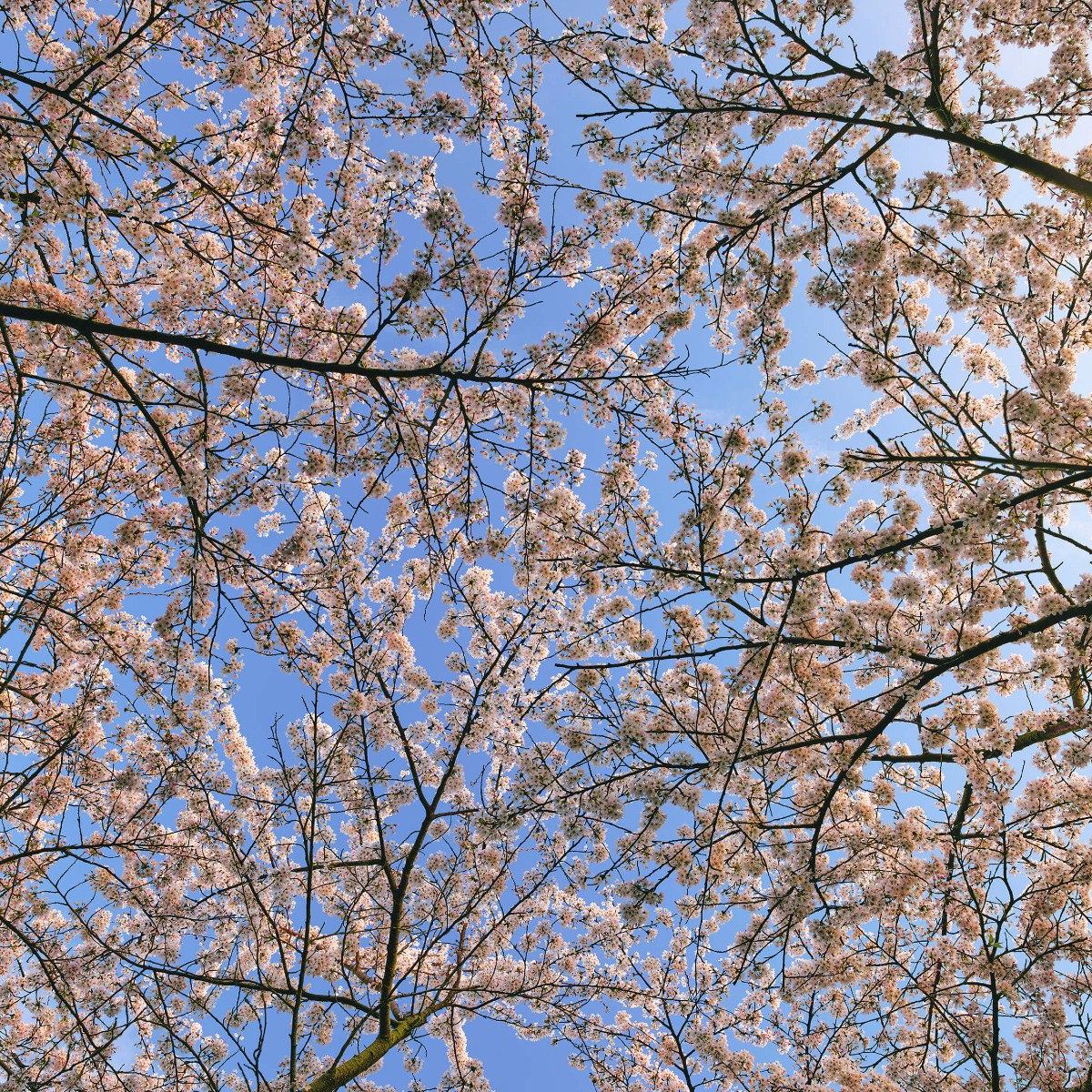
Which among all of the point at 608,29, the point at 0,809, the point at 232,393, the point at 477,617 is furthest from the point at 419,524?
the point at 608,29

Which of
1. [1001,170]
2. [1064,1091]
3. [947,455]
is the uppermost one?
[1001,170]

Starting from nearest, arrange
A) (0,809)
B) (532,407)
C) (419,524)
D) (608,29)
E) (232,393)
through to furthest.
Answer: (0,809)
(532,407)
(608,29)
(232,393)
(419,524)

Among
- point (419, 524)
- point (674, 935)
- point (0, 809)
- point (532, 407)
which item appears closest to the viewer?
point (0, 809)

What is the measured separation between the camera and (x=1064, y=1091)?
5.99 m

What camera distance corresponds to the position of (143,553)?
7387 mm

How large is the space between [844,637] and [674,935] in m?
5.13

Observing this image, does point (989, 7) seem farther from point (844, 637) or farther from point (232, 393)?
point (232, 393)

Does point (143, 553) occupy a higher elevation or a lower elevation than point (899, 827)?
higher

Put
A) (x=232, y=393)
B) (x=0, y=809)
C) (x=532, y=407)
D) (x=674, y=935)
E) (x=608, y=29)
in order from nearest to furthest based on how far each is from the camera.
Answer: (x=0, y=809) → (x=532, y=407) → (x=608, y=29) → (x=232, y=393) → (x=674, y=935)

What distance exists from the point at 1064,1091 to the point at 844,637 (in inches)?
162

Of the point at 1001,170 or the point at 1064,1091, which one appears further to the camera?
the point at 1001,170

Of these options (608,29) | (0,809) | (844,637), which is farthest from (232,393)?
(844,637)

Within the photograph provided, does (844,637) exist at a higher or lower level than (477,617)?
lower

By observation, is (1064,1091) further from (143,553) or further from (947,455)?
(143,553)
